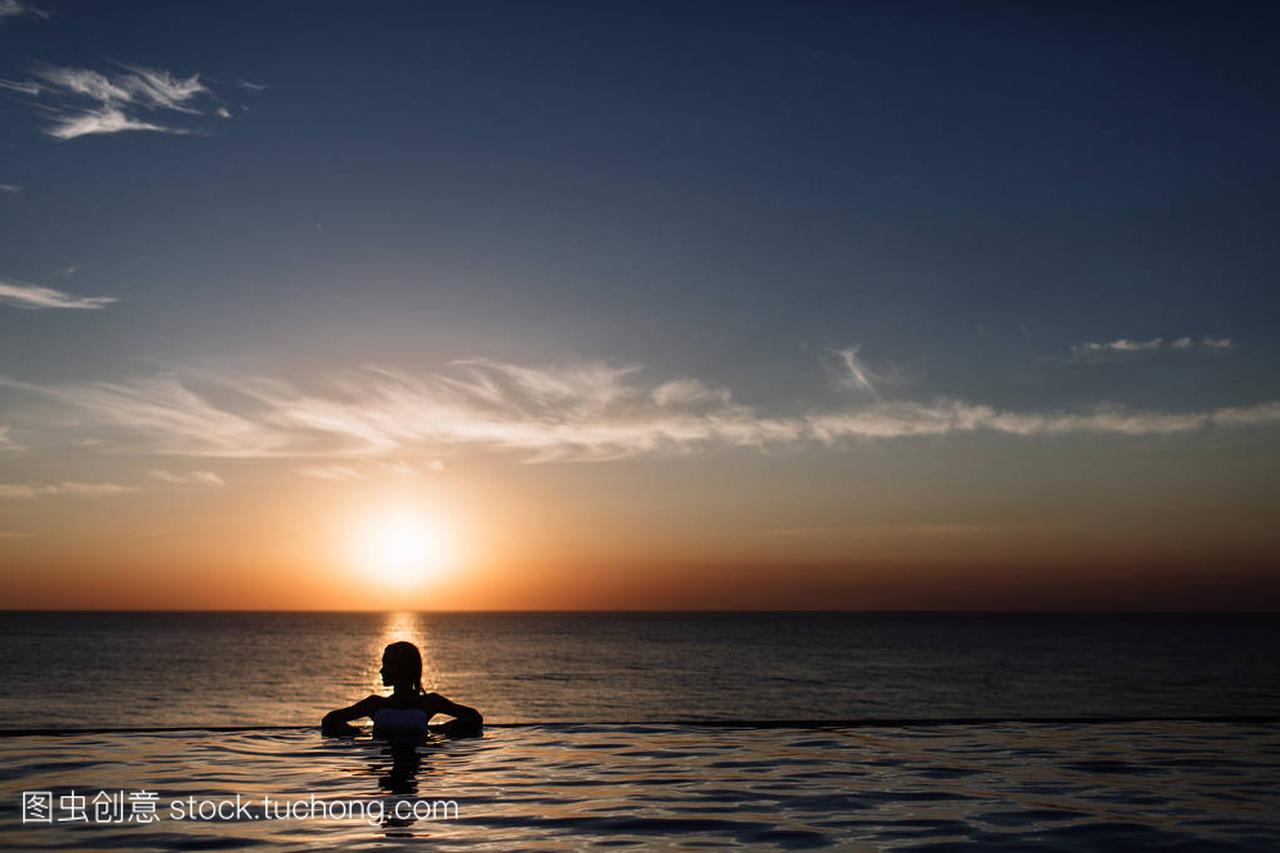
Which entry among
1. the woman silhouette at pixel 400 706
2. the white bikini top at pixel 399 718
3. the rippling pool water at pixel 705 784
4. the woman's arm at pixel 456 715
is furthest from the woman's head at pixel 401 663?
the rippling pool water at pixel 705 784

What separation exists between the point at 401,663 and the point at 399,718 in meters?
1.13

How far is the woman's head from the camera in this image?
15086 millimetres

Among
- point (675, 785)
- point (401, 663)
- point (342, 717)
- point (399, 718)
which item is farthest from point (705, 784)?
point (342, 717)

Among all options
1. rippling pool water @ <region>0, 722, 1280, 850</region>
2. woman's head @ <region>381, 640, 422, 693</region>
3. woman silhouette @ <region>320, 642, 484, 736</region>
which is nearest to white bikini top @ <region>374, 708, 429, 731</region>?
woman silhouette @ <region>320, 642, 484, 736</region>

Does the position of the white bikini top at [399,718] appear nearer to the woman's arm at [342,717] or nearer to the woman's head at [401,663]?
the woman's arm at [342,717]

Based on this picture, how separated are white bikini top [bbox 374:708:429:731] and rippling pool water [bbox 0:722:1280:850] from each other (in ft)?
1.36

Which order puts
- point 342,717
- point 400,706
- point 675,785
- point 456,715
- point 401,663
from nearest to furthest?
1. point 675,785
2. point 401,663
3. point 400,706
4. point 342,717
5. point 456,715

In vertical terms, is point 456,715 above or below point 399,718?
below

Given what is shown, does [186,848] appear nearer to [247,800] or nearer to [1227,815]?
[247,800]

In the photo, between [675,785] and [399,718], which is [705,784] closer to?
[675,785]

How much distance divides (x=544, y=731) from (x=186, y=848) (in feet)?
31.3

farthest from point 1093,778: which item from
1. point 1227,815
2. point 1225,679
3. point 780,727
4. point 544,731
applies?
point 1225,679

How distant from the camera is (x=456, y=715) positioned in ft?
54.1

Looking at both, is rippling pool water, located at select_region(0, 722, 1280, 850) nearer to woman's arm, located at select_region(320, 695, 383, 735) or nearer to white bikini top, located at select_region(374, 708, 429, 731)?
woman's arm, located at select_region(320, 695, 383, 735)
